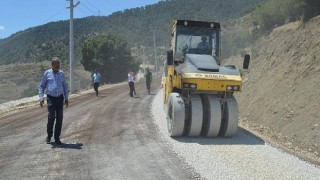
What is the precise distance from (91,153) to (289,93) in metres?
8.70

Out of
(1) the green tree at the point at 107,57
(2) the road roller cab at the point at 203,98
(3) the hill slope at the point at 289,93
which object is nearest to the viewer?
(2) the road roller cab at the point at 203,98

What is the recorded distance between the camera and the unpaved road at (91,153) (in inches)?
277

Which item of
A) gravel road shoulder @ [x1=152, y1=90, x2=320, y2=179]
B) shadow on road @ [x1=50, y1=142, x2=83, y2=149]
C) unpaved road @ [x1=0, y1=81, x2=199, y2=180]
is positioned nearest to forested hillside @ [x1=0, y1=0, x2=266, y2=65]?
unpaved road @ [x1=0, y1=81, x2=199, y2=180]

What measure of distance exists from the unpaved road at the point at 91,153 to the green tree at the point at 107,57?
50.3m

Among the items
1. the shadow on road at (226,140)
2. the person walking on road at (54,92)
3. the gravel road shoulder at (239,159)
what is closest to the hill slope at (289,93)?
the shadow on road at (226,140)

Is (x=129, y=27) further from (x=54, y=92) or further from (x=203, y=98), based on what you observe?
(x=54, y=92)

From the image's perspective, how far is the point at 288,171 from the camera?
24.6ft

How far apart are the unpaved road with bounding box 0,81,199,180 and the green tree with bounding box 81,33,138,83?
50.3 meters

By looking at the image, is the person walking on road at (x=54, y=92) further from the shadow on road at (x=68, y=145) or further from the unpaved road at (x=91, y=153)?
the unpaved road at (x=91, y=153)

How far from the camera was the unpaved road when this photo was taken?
704 cm

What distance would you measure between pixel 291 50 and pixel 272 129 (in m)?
5.64

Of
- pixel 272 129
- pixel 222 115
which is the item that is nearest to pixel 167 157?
pixel 222 115

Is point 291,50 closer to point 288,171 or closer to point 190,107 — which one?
point 190,107

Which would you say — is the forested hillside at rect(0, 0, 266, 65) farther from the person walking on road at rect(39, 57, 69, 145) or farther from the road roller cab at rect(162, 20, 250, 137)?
the person walking on road at rect(39, 57, 69, 145)
